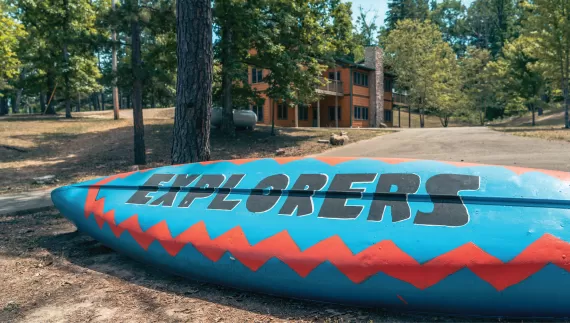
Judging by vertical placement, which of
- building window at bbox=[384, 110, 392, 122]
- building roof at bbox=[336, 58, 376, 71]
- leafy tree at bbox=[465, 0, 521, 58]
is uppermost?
leafy tree at bbox=[465, 0, 521, 58]

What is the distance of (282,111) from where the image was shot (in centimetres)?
3020

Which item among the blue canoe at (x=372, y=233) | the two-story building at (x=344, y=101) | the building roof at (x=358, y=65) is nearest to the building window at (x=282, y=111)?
the two-story building at (x=344, y=101)

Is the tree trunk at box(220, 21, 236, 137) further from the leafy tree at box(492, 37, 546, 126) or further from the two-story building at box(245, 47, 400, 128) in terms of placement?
the leafy tree at box(492, 37, 546, 126)

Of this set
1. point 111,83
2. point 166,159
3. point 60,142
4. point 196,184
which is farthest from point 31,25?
point 196,184

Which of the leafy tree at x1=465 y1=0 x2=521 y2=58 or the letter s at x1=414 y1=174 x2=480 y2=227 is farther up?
the leafy tree at x1=465 y1=0 x2=521 y2=58

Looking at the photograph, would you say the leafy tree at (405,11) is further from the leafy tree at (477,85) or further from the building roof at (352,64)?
the building roof at (352,64)

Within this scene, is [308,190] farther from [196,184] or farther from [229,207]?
[196,184]

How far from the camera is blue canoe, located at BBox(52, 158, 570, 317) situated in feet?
8.89

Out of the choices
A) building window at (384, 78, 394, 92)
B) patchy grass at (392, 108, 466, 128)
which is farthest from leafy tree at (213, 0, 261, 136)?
patchy grass at (392, 108, 466, 128)

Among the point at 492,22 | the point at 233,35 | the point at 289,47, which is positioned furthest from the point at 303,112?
the point at 492,22

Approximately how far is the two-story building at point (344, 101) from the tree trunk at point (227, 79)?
37.8 feet

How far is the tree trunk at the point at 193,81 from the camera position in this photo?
6164 millimetres

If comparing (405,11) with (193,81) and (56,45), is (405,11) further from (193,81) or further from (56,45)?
(193,81)

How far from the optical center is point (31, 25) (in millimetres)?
29156
